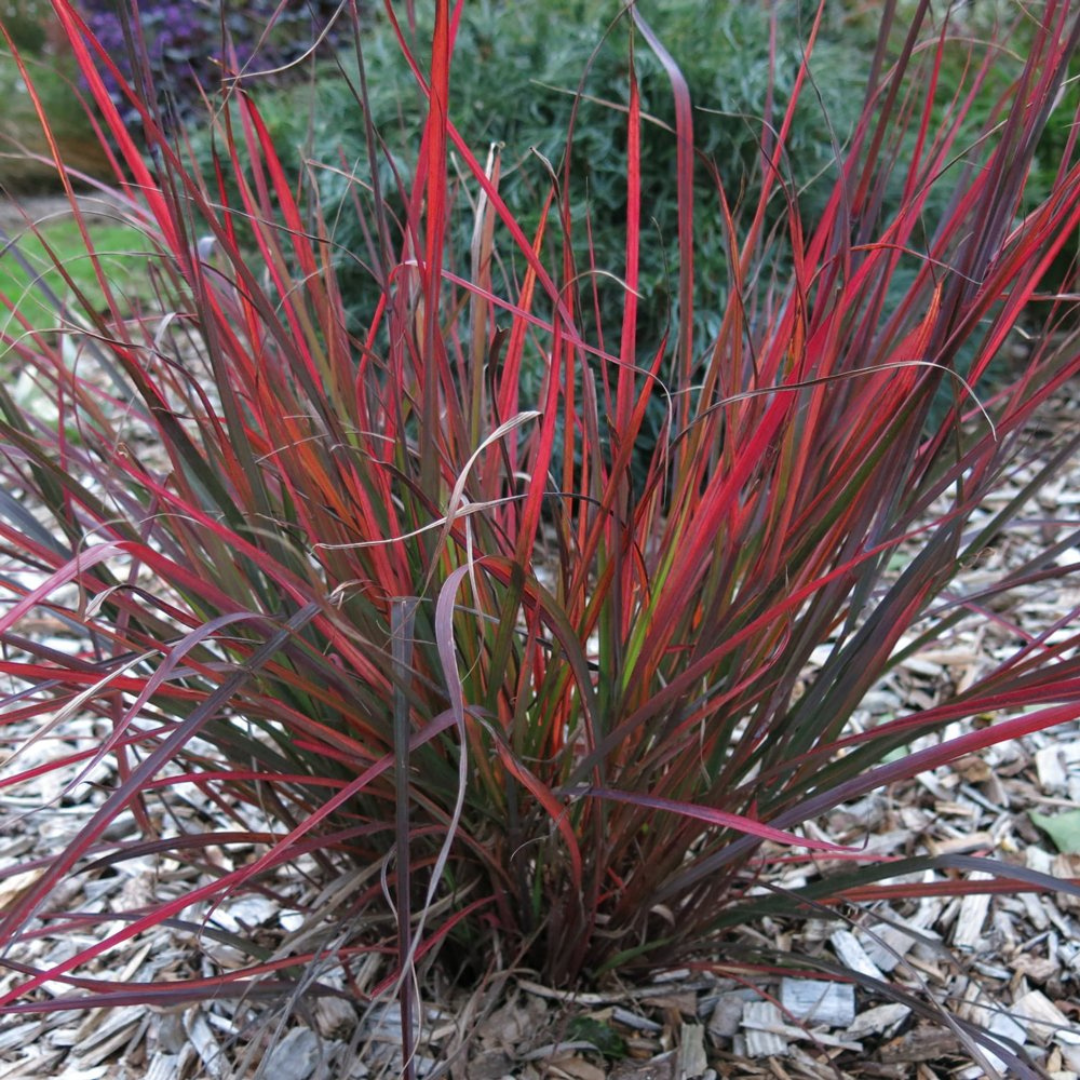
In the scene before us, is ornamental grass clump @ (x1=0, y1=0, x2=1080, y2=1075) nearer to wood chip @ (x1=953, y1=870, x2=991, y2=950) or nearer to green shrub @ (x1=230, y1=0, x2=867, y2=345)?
wood chip @ (x1=953, y1=870, x2=991, y2=950)

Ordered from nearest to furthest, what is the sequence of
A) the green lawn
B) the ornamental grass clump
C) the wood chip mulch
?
1. the ornamental grass clump
2. the wood chip mulch
3. the green lawn

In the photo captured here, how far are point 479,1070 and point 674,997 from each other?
0.23 metres

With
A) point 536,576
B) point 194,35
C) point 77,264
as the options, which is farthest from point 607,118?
point 194,35

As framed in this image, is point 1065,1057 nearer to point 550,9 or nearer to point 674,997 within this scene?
point 674,997

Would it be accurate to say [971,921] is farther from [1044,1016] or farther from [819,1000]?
[819,1000]

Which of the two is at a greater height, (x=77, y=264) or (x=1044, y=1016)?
(x=1044, y=1016)

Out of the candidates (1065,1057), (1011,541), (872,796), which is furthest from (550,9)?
(1065,1057)

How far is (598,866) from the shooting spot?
96cm

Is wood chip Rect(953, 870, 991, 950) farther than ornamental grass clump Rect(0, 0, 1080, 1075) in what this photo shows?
Yes

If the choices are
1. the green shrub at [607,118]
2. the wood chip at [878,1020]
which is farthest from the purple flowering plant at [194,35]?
the wood chip at [878,1020]

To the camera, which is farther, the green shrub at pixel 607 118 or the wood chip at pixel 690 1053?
the green shrub at pixel 607 118

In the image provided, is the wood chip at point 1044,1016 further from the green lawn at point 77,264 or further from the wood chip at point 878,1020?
the green lawn at point 77,264

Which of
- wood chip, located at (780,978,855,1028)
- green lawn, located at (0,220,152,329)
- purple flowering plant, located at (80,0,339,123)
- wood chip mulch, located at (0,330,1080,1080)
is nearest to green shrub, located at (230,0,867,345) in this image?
green lawn, located at (0,220,152,329)

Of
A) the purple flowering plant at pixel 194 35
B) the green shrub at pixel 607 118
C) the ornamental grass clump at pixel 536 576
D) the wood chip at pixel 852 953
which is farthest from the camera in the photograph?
the purple flowering plant at pixel 194 35
